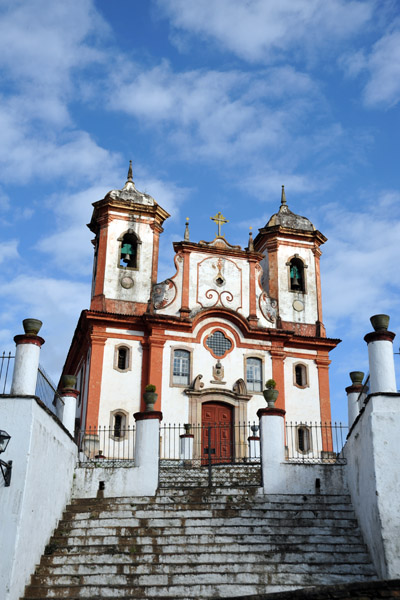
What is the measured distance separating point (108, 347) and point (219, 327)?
4.36 meters

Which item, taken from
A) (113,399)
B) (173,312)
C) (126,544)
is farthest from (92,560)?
(173,312)

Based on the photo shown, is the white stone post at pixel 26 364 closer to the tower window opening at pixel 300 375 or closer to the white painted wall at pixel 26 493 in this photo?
the white painted wall at pixel 26 493

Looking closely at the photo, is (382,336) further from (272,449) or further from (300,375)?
(300,375)

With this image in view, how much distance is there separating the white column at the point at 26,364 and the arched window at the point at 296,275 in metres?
17.4

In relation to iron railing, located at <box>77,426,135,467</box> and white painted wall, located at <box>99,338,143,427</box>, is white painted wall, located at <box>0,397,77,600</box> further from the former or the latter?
white painted wall, located at <box>99,338,143,427</box>

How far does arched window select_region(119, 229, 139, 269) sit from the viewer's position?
91.4 ft

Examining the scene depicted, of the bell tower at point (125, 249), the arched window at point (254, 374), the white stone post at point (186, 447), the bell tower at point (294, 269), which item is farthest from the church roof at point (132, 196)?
the white stone post at point (186, 447)

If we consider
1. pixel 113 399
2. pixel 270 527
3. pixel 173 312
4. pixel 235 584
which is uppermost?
pixel 173 312

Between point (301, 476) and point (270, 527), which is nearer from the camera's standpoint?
Result: point (270, 527)

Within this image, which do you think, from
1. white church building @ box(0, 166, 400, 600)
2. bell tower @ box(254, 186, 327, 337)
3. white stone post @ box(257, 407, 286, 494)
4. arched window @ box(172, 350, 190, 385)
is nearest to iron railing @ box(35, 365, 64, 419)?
white church building @ box(0, 166, 400, 600)

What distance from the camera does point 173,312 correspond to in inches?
1052

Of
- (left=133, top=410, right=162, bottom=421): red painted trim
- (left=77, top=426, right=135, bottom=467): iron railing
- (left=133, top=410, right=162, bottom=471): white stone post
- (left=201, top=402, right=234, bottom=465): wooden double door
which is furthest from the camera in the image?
(left=201, top=402, right=234, bottom=465): wooden double door

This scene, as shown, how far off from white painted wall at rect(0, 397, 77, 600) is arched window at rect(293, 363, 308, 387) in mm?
14455

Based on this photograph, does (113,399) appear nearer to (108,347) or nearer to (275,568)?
(108,347)
